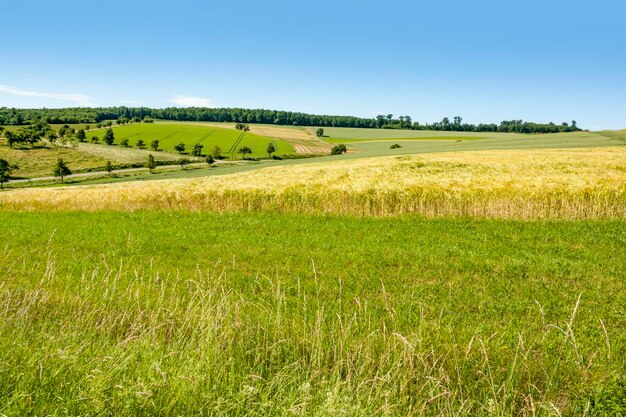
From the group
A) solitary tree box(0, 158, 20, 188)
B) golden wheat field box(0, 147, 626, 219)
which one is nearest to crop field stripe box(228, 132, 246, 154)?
solitary tree box(0, 158, 20, 188)

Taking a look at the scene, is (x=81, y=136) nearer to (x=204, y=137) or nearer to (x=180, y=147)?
(x=204, y=137)

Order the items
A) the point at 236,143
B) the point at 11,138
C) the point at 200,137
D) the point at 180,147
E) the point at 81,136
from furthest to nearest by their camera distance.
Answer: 1. the point at 81,136
2. the point at 200,137
3. the point at 236,143
4. the point at 11,138
5. the point at 180,147

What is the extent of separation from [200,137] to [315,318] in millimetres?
125806

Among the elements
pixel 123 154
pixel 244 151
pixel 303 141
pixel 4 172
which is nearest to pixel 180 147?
pixel 123 154

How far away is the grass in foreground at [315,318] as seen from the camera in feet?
12.5

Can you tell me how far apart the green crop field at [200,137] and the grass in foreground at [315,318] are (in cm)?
8322

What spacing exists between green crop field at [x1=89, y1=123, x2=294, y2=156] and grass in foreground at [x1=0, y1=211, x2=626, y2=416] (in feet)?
273

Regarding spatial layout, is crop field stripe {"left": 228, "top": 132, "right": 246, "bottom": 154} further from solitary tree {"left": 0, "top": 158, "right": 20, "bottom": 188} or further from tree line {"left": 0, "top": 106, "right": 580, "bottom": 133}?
solitary tree {"left": 0, "top": 158, "right": 20, "bottom": 188}

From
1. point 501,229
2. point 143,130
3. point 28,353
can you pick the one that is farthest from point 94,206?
point 143,130

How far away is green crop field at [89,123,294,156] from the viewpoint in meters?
105

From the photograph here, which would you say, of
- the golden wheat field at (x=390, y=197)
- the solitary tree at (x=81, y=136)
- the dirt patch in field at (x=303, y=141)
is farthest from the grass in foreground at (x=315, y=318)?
the solitary tree at (x=81, y=136)

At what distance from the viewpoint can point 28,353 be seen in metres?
4.11

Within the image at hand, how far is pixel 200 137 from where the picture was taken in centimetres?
12419

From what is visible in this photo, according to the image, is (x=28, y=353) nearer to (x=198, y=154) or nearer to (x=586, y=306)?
(x=586, y=306)
